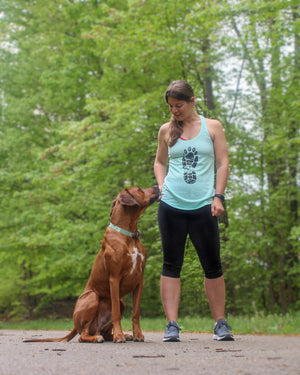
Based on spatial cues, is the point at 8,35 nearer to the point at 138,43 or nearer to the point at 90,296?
the point at 138,43

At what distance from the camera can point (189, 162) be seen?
4.24 metres

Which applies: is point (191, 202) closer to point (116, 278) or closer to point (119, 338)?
point (116, 278)

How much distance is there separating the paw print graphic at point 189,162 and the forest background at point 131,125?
5.69 metres

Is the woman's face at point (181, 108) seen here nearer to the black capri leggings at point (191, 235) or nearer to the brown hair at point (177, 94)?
→ the brown hair at point (177, 94)

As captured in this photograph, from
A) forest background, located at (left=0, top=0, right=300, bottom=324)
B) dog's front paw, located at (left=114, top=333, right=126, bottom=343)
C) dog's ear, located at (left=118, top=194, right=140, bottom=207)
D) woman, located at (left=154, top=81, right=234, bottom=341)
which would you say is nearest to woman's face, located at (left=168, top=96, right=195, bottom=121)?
woman, located at (left=154, top=81, right=234, bottom=341)

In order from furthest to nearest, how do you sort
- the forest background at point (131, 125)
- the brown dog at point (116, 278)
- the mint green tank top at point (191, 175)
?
the forest background at point (131, 125) < the mint green tank top at point (191, 175) < the brown dog at point (116, 278)

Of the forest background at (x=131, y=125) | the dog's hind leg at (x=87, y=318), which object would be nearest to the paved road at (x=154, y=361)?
the dog's hind leg at (x=87, y=318)

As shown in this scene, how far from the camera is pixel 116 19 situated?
13070 millimetres

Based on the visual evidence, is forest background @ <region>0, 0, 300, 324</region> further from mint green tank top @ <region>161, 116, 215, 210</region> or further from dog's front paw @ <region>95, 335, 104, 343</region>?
dog's front paw @ <region>95, 335, 104, 343</region>

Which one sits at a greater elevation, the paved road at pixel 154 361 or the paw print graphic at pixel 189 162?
the paw print graphic at pixel 189 162

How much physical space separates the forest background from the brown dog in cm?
553

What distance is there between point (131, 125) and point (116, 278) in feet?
27.6

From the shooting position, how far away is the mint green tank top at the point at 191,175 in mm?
4172

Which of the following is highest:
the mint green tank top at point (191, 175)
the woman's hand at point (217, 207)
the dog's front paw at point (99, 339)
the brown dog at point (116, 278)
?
the mint green tank top at point (191, 175)
